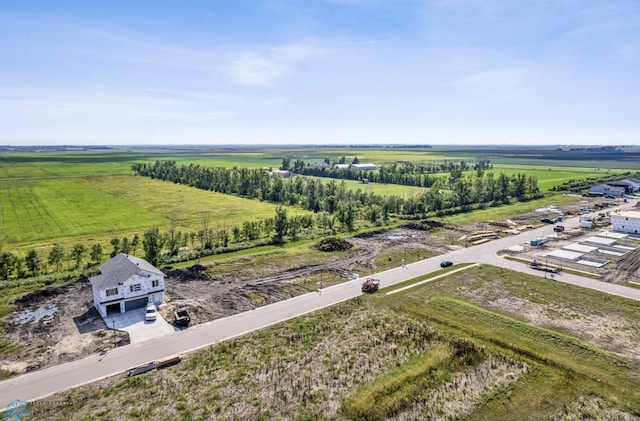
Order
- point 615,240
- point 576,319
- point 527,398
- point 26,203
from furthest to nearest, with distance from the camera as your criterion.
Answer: point 26,203 → point 615,240 → point 576,319 → point 527,398

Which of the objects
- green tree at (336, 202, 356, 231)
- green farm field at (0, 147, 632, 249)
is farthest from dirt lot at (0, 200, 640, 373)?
green farm field at (0, 147, 632, 249)

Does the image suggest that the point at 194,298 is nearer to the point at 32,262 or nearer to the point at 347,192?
the point at 32,262

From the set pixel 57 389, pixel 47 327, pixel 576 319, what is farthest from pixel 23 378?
pixel 576 319

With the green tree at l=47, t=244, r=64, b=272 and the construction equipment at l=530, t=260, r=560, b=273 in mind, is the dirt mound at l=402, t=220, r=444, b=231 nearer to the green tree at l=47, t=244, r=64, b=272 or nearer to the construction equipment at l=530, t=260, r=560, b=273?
the construction equipment at l=530, t=260, r=560, b=273

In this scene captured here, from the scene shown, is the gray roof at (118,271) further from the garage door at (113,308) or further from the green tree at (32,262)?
the green tree at (32,262)

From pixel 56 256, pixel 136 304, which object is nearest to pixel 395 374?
pixel 136 304

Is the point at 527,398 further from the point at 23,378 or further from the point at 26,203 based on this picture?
the point at 26,203
